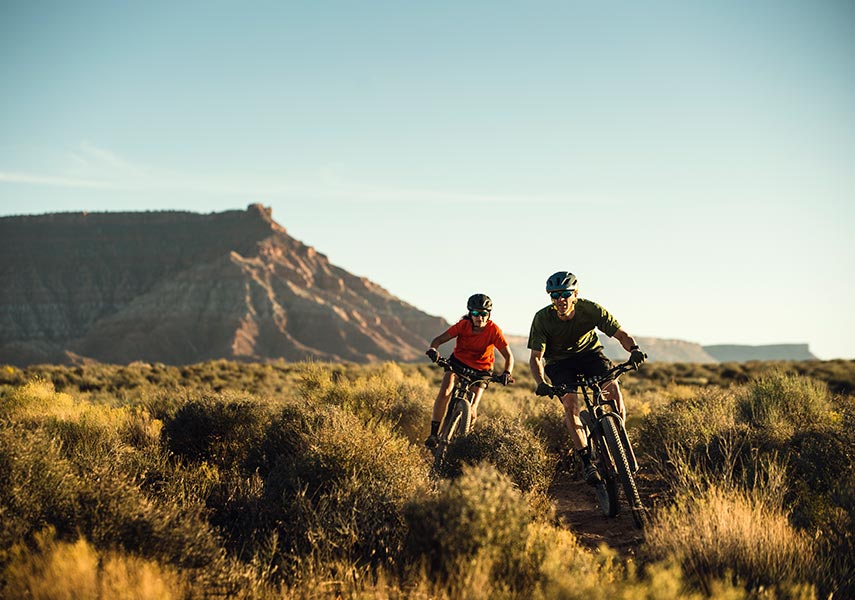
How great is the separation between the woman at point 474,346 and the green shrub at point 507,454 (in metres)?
0.39

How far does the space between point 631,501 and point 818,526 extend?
149 cm

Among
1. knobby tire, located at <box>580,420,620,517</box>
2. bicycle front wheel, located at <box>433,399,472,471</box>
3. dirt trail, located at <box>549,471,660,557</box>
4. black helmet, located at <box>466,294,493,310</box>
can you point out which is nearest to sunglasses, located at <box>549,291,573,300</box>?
knobby tire, located at <box>580,420,620,517</box>

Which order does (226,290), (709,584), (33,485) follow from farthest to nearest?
(226,290) < (33,485) < (709,584)

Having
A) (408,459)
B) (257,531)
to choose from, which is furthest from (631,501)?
(257,531)

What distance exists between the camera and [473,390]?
26.9ft

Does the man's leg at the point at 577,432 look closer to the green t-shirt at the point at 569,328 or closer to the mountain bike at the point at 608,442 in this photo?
the mountain bike at the point at 608,442

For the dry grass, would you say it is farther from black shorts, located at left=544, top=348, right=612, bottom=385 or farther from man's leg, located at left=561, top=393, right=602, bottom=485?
black shorts, located at left=544, top=348, right=612, bottom=385

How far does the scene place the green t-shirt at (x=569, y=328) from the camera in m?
6.79

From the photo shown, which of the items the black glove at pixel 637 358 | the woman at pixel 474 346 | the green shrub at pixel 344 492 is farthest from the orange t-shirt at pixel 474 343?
the black glove at pixel 637 358

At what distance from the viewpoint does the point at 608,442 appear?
6.02 metres

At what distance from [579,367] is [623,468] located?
1.32 meters

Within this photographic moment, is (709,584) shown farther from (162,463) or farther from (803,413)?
(803,413)

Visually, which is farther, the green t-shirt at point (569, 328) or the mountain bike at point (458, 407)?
the mountain bike at point (458, 407)

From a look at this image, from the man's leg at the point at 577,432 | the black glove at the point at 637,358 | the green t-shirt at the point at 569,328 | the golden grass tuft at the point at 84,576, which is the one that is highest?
the green t-shirt at the point at 569,328
